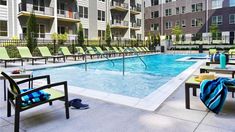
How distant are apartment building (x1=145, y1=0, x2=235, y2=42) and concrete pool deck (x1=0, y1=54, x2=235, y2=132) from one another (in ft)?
109

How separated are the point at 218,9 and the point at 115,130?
3875 centimetres

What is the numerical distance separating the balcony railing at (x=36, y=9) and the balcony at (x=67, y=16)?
1207 mm

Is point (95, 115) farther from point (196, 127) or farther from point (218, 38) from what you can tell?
point (218, 38)

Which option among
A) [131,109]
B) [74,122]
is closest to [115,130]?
[74,122]

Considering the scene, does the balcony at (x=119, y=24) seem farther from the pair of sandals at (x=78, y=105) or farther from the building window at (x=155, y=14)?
the pair of sandals at (x=78, y=105)

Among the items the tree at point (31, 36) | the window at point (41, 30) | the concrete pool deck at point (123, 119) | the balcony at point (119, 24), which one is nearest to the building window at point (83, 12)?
the balcony at point (119, 24)

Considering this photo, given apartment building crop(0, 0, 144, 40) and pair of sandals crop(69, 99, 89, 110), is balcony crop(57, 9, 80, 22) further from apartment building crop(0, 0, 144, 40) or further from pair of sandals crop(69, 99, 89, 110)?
pair of sandals crop(69, 99, 89, 110)

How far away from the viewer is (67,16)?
24.9 m

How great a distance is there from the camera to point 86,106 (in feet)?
13.3

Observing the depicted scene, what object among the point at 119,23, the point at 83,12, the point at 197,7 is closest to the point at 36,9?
the point at 83,12

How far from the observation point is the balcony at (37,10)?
21.0 meters

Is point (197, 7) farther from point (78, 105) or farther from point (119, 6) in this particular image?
point (78, 105)

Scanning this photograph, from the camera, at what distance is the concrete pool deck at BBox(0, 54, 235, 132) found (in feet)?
10.1

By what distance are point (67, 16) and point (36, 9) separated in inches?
146
